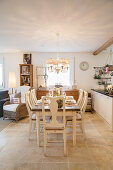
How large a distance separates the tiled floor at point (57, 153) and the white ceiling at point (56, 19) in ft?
8.50

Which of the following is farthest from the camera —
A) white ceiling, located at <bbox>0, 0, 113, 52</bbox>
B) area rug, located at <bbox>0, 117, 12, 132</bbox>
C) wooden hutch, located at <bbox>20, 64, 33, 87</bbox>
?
wooden hutch, located at <bbox>20, 64, 33, 87</bbox>

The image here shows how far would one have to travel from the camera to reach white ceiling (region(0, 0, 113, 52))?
187cm

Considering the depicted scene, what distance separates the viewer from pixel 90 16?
7.23ft

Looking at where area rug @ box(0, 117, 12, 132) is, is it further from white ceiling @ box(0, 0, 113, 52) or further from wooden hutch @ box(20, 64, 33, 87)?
white ceiling @ box(0, 0, 113, 52)

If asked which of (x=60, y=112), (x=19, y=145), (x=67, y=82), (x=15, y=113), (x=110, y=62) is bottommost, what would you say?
(x=19, y=145)

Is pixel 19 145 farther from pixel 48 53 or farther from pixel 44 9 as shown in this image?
pixel 48 53

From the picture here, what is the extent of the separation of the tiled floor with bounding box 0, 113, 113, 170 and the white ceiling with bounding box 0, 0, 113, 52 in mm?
2592

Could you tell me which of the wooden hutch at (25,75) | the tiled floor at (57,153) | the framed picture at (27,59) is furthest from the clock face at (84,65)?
the tiled floor at (57,153)

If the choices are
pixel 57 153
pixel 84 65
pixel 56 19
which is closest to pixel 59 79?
pixel 84 65

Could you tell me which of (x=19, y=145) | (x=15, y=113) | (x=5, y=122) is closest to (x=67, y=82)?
(x=15, y=113)

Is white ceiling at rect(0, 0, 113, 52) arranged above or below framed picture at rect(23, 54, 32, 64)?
above

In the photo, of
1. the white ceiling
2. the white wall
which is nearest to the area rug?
the white wall

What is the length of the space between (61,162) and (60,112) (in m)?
0.80

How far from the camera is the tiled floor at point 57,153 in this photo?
1.73 metres
